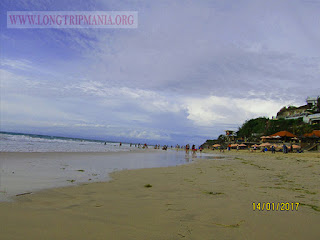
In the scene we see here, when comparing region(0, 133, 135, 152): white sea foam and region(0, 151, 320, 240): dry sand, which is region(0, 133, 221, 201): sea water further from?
region(0, 133, 135, 152): white sea foam

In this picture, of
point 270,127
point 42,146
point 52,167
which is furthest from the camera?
point 270,127

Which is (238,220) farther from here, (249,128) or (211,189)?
(249,128)

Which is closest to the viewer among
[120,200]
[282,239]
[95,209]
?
[282,239]

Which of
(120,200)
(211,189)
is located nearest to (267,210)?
(211,189)

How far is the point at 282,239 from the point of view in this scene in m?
2.48

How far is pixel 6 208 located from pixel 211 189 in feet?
14.2

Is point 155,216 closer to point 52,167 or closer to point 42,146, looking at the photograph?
point 52,167

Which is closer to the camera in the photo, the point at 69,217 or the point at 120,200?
the point at 69,217
